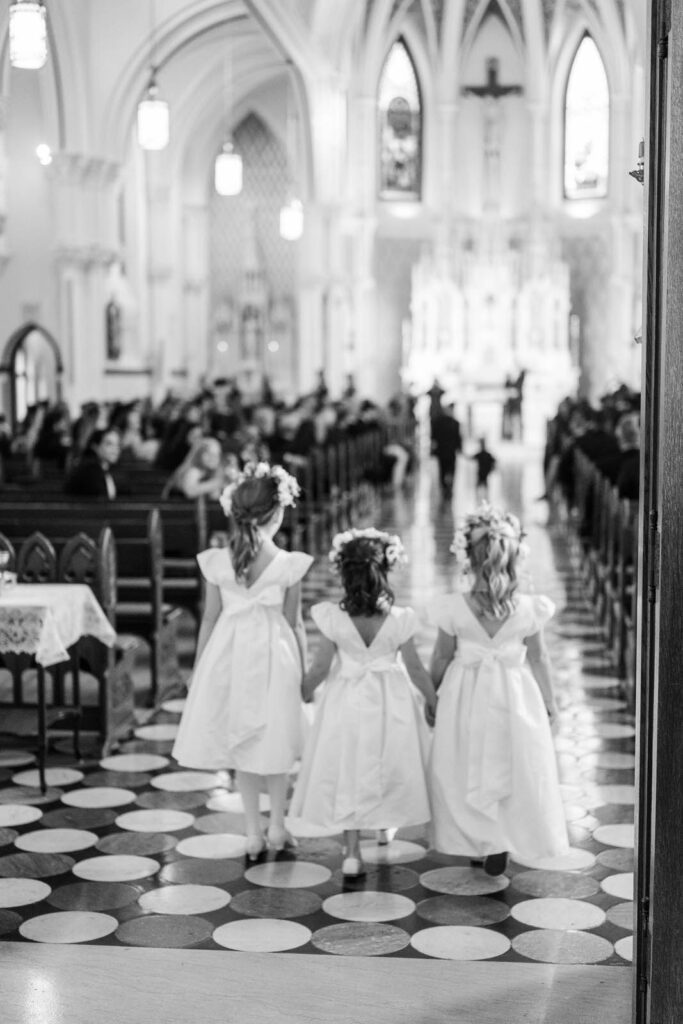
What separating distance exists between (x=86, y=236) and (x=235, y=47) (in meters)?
9.00

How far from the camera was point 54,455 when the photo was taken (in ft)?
51.2

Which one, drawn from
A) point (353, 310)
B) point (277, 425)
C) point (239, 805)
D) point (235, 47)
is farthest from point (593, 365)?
point (239, 805)

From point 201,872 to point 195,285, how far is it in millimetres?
28111

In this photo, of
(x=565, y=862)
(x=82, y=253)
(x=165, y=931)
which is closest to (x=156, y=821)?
(x=165, y=931)

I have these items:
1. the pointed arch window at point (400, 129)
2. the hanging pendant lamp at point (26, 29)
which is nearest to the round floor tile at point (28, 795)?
the hanging pendant lamp at point (26, 29)

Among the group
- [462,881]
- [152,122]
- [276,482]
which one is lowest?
[462,881]

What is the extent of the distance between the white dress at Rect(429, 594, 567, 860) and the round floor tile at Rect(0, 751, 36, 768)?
2.58m

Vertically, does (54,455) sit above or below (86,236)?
below

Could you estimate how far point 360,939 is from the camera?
189 inches

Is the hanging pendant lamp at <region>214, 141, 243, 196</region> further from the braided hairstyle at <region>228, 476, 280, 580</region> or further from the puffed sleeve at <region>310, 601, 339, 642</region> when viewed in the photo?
the puffed sleeve at <region>310, 601, 339, 642</region>

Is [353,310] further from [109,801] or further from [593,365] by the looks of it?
[109,801]

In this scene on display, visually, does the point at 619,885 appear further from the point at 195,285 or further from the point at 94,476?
the point at 195,285

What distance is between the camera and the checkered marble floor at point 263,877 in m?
4.82

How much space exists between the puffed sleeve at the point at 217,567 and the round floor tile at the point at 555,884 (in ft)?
5.57
